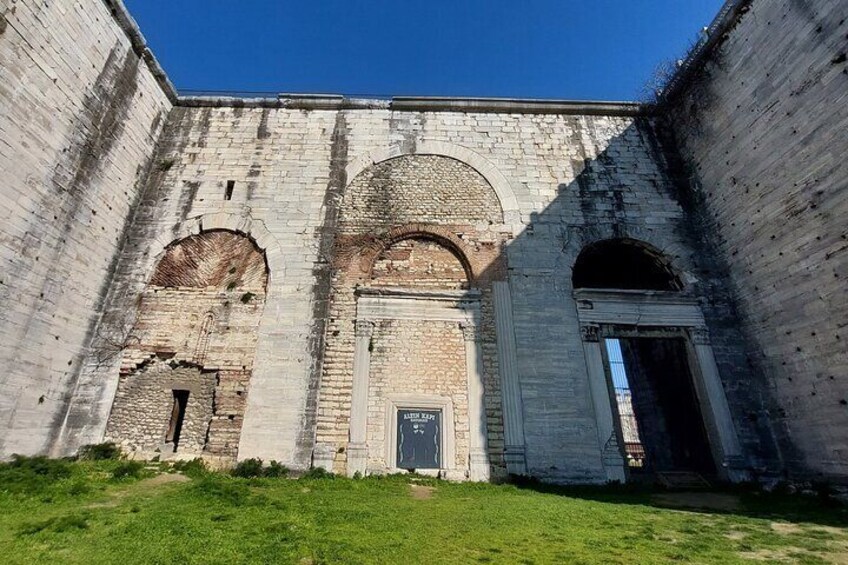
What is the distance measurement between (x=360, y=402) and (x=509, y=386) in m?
3.04

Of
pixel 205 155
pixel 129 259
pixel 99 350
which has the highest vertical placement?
pixel 205 155

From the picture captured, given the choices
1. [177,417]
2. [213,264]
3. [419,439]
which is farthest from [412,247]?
[177,417]

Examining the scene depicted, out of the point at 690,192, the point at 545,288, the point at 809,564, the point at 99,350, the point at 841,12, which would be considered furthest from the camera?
the point at 690,192

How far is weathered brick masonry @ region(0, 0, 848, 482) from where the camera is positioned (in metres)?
8.16

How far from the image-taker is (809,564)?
4.18 m

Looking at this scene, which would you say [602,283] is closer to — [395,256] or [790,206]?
[790,206]

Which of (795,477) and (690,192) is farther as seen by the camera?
(690,192)

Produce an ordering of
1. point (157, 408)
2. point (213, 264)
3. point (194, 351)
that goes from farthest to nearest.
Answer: point (213, 264) < point (194, 351) < point (157, 408)

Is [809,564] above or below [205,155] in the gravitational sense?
below

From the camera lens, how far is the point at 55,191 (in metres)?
8.41

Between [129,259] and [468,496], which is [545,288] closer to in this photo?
[468,496]

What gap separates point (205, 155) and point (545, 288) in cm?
926

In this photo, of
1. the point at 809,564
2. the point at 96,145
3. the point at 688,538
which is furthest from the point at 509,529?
the point at 96,145

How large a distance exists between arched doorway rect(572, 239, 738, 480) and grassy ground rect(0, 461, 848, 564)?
1757 millimetres
